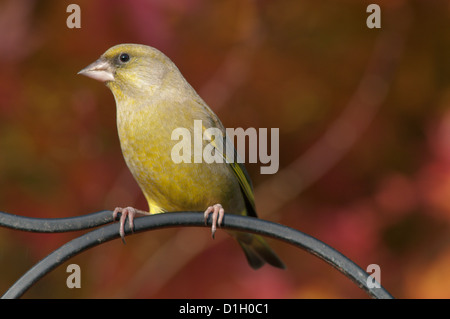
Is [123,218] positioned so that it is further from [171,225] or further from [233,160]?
[233,160]

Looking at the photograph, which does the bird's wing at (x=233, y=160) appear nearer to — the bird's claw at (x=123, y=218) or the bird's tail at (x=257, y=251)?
the bird's tail at (x=257, y=251)

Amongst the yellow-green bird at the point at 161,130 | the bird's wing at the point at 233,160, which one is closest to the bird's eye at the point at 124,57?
the yellow-green bird at the point at 161,130

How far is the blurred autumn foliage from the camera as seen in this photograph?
329 cm

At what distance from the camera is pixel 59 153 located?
3.38 metres

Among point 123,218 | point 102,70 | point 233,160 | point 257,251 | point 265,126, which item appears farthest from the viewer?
point 265,126

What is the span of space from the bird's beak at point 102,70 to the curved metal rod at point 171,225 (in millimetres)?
840

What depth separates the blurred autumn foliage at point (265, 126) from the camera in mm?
3291

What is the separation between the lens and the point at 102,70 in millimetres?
2652

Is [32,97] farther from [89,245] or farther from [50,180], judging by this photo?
[89,245]

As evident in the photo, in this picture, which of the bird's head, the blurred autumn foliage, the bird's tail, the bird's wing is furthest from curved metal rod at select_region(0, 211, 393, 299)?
the blurred autumn foliage

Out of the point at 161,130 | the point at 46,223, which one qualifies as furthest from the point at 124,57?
the point at 46,223

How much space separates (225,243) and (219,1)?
52.5 inches

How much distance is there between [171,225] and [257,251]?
3.96 ft
